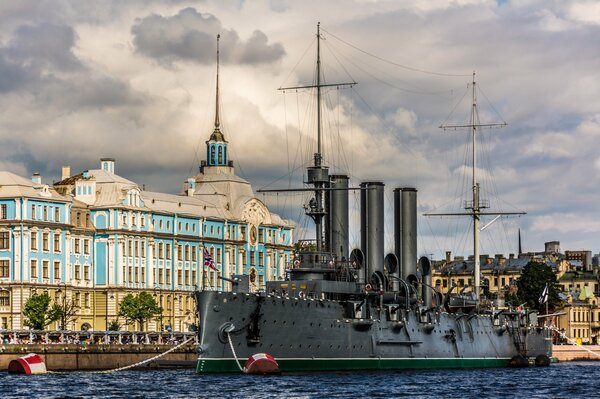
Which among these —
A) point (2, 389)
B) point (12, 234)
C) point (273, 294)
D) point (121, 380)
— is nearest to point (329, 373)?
point (273, 294)

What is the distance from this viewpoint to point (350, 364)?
100062 millimetres

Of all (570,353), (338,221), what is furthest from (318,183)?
(570,353)

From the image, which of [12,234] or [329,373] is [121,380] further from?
[12,234]

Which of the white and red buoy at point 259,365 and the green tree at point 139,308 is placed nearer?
the white and red buoy at point 259,365

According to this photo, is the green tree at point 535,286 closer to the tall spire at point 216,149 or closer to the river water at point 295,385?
the tall spire at point 216,149

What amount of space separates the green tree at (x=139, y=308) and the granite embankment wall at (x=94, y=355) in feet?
84.1

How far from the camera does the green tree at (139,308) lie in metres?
144

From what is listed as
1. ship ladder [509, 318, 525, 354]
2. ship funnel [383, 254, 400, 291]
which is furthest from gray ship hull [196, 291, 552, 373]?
ship ladder [509, 318, 525, 354]

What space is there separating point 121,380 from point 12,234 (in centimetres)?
4882

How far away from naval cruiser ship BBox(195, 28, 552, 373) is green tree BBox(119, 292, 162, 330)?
1259 inches

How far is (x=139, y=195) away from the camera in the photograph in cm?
15400

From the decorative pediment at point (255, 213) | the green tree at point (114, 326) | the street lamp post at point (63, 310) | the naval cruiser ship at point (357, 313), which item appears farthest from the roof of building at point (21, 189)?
Result: the naval cruiser ship at point (357, 313)

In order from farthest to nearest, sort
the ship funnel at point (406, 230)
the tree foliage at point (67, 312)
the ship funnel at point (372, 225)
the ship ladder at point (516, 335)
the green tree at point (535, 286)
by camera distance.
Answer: the green tree at point (535, 286) → the tree foliage at point (67, 312) → the ship ladder at point (516, 335) → the ship funnel at point (406, 230) → the ship funnel at point (372, 225)

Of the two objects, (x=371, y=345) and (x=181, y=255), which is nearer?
(x=371, y=345)
